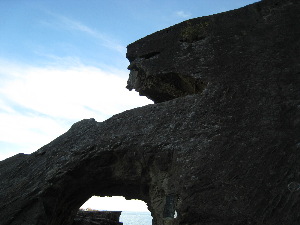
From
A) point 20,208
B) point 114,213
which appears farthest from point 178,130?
point 114,213

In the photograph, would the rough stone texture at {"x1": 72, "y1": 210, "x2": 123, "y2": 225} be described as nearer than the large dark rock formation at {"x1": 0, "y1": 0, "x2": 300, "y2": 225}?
No

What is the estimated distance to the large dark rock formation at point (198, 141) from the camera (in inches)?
125

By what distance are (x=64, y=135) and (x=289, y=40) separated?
13.7ft

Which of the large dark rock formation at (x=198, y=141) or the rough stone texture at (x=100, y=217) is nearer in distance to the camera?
the large dark rock formation at (x=198, y=141)

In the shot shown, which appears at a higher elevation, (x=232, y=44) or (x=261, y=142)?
(x=232, y=44)

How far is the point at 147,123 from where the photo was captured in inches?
177

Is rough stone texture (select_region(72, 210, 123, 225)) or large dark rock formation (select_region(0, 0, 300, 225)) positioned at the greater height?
large dark rock formation (select_region(0, 0, 300, 225))

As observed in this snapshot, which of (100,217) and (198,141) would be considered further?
(100,217)

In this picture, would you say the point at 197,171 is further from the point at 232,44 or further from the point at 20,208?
the point at 20,208

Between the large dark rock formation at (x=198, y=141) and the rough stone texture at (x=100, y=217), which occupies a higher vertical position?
the large dark rock formation at (x=198, y=141)

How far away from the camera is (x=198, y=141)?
12.5ft

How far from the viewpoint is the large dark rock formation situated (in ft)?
10.5

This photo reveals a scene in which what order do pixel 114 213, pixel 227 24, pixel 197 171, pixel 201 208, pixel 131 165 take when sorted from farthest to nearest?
pixel 114 213
pixel 227 24
pixel 131 165
pixel 197 171
pixel 201 208

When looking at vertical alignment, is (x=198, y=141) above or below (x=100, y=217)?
above
